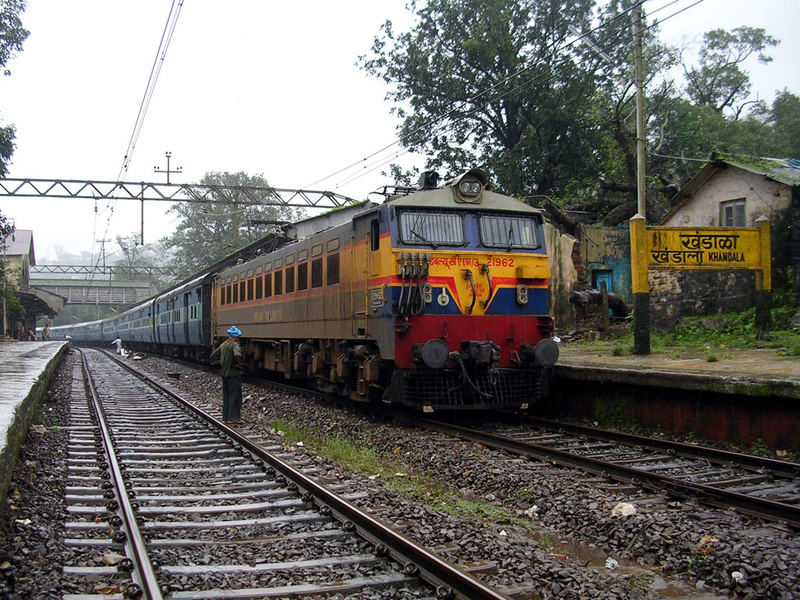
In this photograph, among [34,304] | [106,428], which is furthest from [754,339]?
[34,304]

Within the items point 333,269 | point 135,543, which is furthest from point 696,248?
point 135,543

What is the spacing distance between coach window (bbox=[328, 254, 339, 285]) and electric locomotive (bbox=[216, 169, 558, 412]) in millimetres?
158

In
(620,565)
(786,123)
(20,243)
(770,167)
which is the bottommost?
(620,565)

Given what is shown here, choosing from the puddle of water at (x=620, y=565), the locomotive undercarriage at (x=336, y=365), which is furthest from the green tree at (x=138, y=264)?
the puddle of water at (x=620, y=565)

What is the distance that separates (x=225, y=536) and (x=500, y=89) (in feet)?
98.2

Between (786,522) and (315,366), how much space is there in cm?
890

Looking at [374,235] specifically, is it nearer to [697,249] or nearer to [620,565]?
[697,249]

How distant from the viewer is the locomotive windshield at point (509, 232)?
34.6 ft

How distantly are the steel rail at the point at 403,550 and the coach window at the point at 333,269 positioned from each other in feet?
16.9

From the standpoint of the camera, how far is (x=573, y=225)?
25953 millimetres

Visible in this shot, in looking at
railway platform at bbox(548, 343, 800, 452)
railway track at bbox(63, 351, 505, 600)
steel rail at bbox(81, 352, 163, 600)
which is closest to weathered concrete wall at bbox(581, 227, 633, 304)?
railway platform at bbox(548, 343, 800, 452)

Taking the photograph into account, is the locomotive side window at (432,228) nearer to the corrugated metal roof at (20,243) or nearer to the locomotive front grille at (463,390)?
the locomotive front grille at (463,390)

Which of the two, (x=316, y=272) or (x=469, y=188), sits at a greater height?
(x=469, y=188)

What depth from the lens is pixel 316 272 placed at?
13062 mm
